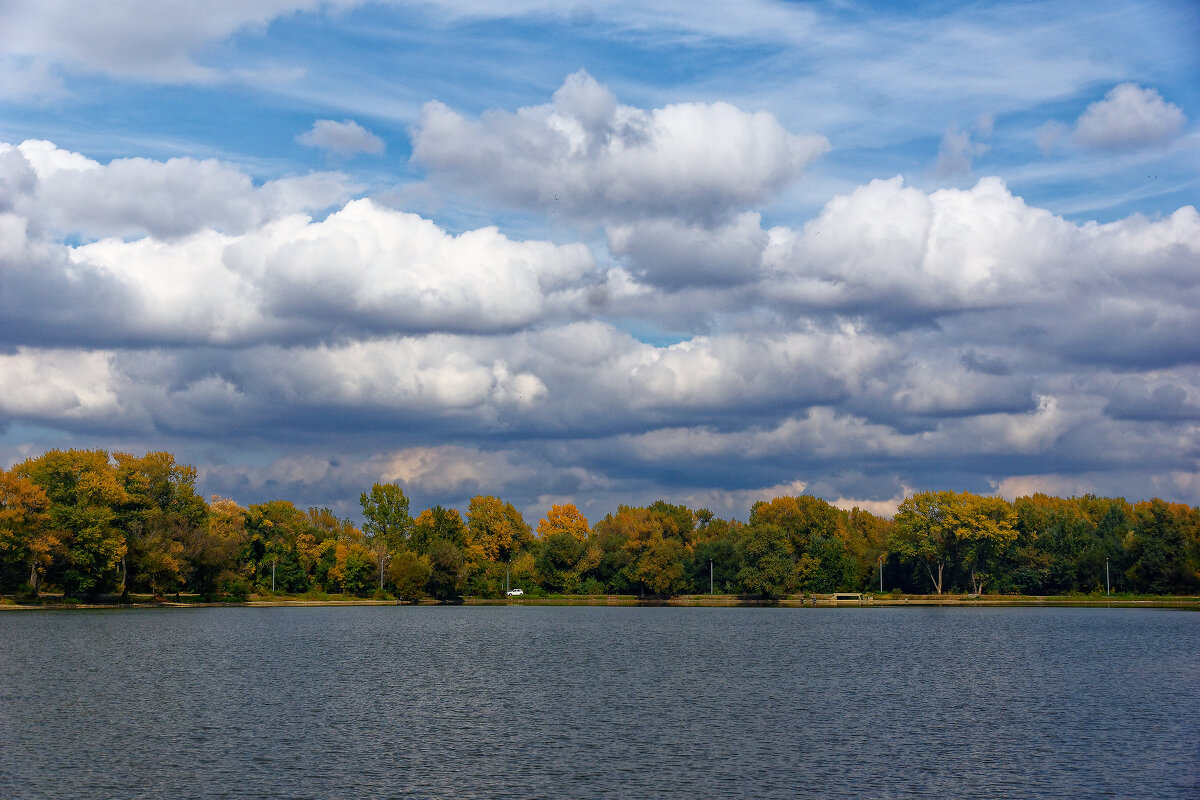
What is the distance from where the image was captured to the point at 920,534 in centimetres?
16838

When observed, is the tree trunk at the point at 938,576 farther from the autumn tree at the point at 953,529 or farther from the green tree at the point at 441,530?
the green tree at the point at 441,530

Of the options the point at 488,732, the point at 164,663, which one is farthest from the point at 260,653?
the point at 488,732

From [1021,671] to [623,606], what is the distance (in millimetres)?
113837

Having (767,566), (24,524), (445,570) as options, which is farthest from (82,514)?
(767,566)

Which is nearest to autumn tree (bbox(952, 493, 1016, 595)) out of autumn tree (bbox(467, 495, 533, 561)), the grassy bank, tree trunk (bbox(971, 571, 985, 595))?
tree trunk (bbox(971, 571, 985, 595))

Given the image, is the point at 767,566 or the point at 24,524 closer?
the point at 24,524

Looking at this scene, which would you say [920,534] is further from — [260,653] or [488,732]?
[488,732]

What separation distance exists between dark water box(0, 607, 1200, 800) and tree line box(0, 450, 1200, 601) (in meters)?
50.7

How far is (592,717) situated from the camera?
142 ft

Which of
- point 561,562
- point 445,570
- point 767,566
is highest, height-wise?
point 767,566

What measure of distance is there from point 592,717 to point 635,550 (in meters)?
134

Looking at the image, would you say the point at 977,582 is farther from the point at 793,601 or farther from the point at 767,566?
the point at 767,566

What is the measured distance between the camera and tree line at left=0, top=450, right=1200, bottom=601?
13250 cm

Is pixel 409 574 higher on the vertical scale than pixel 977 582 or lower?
higher
